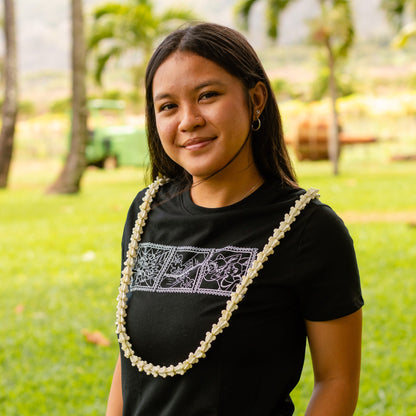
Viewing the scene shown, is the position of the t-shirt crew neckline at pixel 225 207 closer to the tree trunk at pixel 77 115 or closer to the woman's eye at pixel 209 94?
the woman's eye at pixel 209 94

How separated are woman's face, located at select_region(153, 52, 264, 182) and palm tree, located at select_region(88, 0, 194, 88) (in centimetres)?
1693

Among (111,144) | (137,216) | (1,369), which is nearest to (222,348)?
(137,216)

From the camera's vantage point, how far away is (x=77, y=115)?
10.5m

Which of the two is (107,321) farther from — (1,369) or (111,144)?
(111,144)

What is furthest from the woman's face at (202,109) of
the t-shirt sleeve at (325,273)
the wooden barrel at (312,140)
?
the wooden barrel at (312,140)

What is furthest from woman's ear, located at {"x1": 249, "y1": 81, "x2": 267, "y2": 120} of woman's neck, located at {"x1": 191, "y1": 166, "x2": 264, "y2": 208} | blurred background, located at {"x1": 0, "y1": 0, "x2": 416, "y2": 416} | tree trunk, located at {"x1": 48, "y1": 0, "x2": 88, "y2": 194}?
tree trunk, located at {"x1": 48, "y1": 0, "x2": 88, "y2": 194}

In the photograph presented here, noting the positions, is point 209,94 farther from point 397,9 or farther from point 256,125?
point 397,9

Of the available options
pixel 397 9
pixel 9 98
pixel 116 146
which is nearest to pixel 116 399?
pixel 9 98

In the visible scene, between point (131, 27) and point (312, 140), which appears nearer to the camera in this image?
point (312, 140)

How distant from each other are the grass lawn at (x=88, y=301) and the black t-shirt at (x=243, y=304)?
177 centimetres

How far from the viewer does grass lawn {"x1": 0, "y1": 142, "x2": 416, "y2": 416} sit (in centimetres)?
307

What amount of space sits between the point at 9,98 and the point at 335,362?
1185 cm

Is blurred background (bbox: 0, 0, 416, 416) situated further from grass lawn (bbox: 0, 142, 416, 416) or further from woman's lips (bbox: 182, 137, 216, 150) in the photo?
woman's lips (bbox: 182, 137, 216, 150)

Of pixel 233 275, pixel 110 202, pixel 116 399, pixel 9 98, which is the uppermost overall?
pixel 233 275
